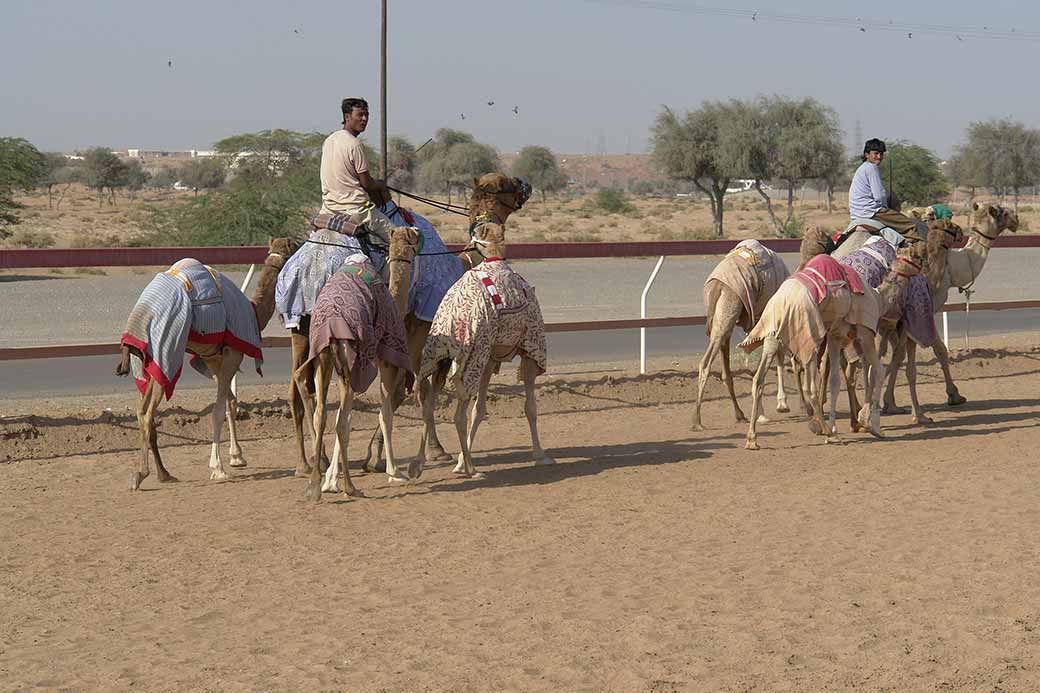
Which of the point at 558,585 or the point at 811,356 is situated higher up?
the point at 811,356

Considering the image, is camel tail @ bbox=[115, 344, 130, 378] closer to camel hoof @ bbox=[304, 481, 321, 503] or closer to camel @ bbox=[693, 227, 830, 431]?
camel hoof @ bbox=[304, 481, 321, 503]

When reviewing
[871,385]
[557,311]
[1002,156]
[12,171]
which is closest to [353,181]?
[871,385]

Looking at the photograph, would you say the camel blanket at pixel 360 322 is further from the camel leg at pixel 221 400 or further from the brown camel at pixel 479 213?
the camel leg at pixel 221 400

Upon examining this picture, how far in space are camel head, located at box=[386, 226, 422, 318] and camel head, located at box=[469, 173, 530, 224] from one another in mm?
1134

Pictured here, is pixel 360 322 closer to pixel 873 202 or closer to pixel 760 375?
pixel 760 375

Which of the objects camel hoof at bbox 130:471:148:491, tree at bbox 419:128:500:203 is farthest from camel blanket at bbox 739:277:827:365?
→ tree at bbox 419:128:500:203

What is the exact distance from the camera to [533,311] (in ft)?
33.8

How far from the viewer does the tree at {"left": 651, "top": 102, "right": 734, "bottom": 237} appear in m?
62.4

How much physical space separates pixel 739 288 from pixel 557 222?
5530 cm

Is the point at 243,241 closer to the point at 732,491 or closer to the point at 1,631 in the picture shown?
the point at 732,491

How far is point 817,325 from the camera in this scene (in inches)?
440

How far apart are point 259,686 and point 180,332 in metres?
4.49

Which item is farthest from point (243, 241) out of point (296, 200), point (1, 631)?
point (1, 631)

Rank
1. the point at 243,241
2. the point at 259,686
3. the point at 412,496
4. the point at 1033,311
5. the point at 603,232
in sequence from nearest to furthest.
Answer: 1. the point at 259,686
2. the point at 412,496
3. the point at 1033,311
4. the point at 243,241
5. the point at 603,232
